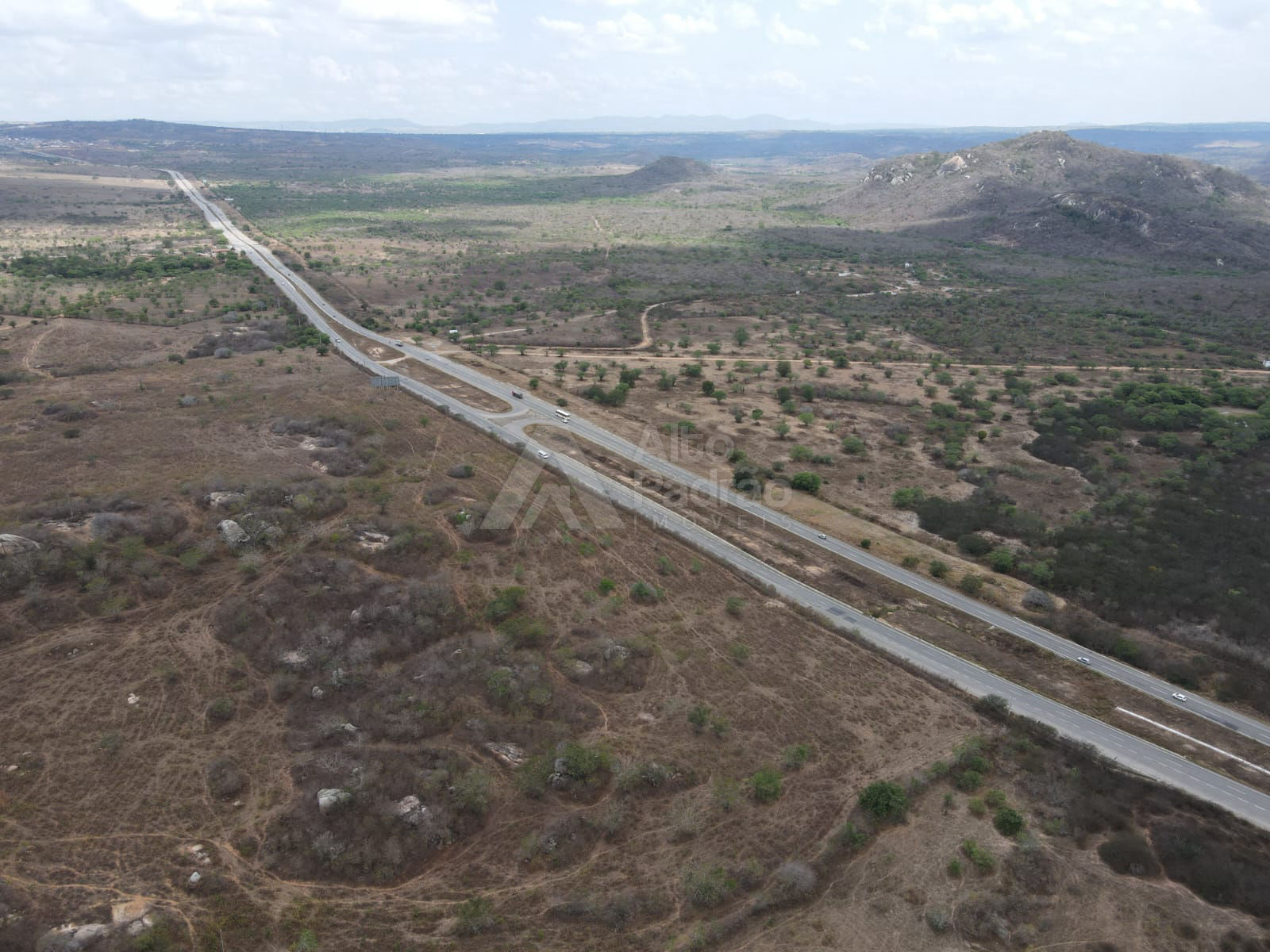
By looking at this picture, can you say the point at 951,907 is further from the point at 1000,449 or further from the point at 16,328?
the point at 16,328

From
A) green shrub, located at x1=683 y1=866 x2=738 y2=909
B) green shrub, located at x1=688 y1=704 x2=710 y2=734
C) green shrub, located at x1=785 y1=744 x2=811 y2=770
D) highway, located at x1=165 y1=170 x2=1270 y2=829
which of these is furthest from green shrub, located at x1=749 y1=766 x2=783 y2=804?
highway, located at x1=165 y1=170 x2=1270 y2=829

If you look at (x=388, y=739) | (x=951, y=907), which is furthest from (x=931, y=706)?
(x=388, y=739)

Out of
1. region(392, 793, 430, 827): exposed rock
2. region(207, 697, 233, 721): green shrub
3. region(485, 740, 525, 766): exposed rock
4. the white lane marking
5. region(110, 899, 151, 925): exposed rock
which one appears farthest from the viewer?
the white lane marking

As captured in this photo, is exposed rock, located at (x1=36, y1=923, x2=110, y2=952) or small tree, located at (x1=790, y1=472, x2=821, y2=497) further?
small tree, located at (x1=790, y1=472, x2=821, y2=497)

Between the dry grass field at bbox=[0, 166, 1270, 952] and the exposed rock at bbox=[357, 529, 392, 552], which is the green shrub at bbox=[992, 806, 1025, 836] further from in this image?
the exposed rock at bbox=[357, 529, 392, 552]

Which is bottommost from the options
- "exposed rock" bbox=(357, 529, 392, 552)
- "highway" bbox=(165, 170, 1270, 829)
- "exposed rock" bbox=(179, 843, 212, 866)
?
"highway" bbox=(165, 170, 1270, 829)

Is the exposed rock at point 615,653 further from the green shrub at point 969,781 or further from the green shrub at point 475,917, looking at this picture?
the green shrub at point 969,781
